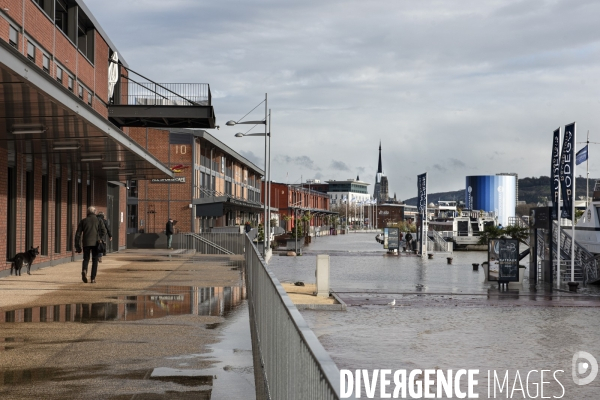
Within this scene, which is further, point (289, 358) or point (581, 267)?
point (581, 267)

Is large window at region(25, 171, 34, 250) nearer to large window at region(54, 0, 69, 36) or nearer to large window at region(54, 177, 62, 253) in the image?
large window at region(54, 177, 62, 253)

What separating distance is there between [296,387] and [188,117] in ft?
109

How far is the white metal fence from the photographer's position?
3.99 m

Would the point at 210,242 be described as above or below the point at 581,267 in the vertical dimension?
above

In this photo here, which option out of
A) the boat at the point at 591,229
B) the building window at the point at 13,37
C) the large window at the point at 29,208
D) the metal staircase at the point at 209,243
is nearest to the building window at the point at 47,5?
the building window at the point at 13,37

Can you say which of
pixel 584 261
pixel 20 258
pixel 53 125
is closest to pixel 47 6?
pixel 20 258

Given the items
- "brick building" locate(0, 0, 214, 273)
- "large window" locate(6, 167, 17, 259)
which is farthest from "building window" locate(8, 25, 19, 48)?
"large window" locate(6, 167, 17, 259)

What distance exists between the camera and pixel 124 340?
1115cm

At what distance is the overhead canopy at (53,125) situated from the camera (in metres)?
12.0

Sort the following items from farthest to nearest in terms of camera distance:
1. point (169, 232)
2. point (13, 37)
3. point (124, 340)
→ point (169, 232) < point (13, 37) < point (124, 340)

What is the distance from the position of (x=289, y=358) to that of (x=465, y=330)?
39.8 feet

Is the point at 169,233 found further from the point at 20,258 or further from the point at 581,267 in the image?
the point at 20,258

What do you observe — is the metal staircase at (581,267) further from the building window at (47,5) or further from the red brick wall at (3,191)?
the red brick wall at (3,191)

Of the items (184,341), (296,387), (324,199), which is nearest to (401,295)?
(184,341)
